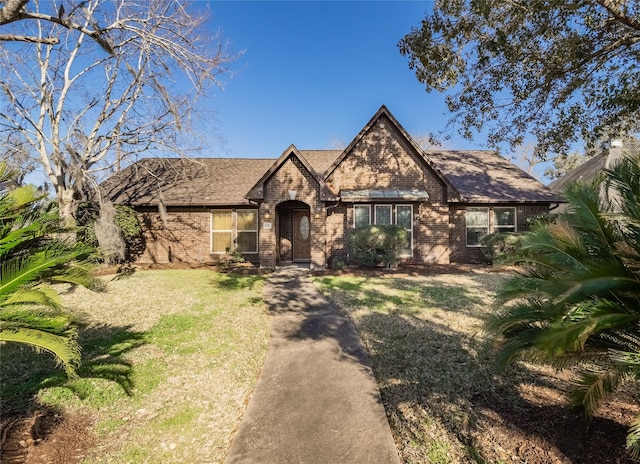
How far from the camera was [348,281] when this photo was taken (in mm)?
11898

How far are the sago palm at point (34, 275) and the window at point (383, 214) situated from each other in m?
12.5

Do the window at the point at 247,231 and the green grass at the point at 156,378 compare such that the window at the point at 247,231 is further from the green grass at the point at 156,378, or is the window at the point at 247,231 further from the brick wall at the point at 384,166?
the green grass at the point at 156,378

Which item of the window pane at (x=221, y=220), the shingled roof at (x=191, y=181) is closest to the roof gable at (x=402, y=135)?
the shingled roof at (x=191, y=181)

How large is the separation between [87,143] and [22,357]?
1209 centimetres

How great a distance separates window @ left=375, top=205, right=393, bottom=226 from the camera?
50.2 ft

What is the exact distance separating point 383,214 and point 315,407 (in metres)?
12.0

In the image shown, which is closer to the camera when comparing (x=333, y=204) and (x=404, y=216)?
(x=333, y=204)

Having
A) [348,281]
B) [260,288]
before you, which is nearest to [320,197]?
[348,281]

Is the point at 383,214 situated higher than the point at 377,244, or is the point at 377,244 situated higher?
the point at 383,214

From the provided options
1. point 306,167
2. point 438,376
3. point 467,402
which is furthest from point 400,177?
point 467,402

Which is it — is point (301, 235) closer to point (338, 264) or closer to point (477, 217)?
point (338, 264)

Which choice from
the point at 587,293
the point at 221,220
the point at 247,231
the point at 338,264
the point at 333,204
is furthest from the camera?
the point at 221,220

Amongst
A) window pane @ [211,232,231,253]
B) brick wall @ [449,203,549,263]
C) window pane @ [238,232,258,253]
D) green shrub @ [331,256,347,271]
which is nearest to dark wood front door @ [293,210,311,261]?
window pane @ [238,232,258,253]

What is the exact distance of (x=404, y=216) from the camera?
1540 centimetres
